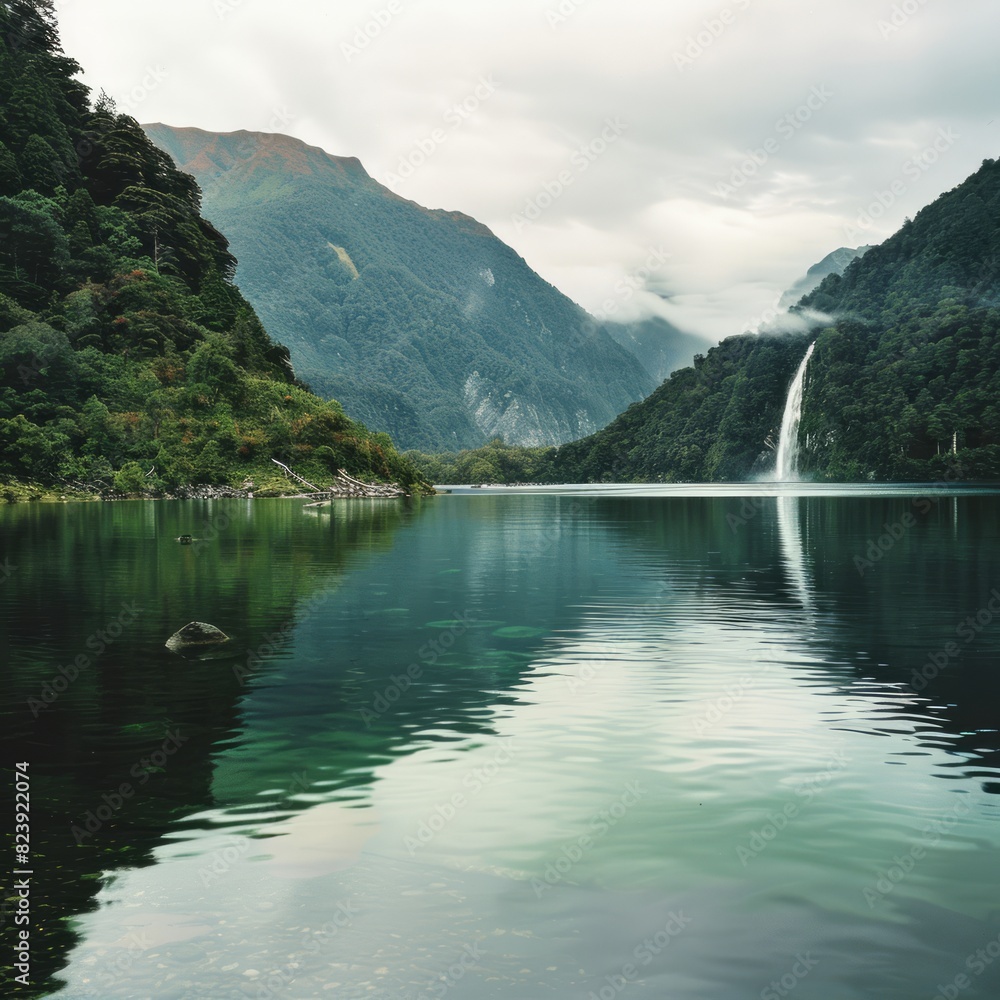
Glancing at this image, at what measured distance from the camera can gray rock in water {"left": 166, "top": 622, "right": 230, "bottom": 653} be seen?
22.5 meters

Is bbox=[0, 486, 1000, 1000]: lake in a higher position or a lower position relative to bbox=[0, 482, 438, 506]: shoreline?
lower

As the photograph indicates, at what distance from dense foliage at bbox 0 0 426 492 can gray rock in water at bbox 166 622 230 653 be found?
9205 cm

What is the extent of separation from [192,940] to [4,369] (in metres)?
118

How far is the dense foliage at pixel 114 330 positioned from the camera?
373 ft

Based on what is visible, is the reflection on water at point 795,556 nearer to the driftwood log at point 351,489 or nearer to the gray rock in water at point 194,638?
the gray rock in water at point 194,638

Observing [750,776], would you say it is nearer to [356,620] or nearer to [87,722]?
[87,722]

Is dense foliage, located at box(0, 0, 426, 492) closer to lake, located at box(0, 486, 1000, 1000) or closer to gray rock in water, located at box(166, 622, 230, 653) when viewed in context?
lake, located at box(0, 486, 1000, 1000)

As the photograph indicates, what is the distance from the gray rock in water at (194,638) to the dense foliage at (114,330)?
302 feet

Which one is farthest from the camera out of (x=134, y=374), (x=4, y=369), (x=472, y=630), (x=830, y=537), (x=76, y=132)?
(x=76, y=132)

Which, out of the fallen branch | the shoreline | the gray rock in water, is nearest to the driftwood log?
the fallen branch

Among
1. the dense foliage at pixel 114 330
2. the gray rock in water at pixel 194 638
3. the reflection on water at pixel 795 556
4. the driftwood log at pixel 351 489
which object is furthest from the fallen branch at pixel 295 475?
the gray rock in water at pixel 194 638

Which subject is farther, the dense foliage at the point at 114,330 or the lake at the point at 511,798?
the dense foliage at the point at 114,330

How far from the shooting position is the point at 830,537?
58031 millimetres

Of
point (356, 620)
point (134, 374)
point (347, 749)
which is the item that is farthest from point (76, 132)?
point (347, 749)
